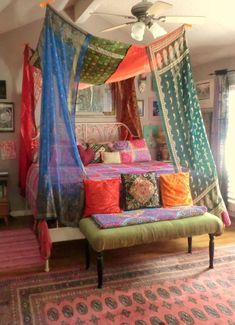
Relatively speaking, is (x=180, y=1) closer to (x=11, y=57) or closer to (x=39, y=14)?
(x=39, y=14)

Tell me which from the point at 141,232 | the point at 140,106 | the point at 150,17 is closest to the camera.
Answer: the point at 141,232

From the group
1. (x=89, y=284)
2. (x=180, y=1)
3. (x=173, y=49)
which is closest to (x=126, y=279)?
(x=89, y=284)

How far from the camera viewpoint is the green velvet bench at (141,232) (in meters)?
2.51

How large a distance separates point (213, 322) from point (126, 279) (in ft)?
2.67

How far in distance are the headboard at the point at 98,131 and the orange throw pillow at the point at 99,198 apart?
2054 millimetres

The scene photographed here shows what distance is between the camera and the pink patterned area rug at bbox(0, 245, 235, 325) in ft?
7.18

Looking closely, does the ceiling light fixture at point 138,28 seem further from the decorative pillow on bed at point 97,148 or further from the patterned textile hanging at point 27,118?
the decorative pillow on bed at point 97,148

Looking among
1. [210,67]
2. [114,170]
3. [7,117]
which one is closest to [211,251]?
[114,170]

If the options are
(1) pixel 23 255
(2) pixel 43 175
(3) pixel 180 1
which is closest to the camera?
(2) pixel 43 175

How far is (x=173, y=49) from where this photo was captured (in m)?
2.94

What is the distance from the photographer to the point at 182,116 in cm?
306

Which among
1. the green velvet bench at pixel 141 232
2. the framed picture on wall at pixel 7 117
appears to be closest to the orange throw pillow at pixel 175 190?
the green velvet bench at pixel 141 232

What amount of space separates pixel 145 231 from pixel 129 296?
20.7 inches

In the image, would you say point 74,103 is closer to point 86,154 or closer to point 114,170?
point 114,170
